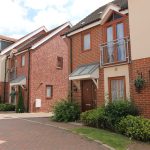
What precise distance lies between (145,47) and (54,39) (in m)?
15.5

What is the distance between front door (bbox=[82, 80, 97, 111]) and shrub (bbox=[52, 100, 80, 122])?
69 cm

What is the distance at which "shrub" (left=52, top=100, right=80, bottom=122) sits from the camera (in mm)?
14852

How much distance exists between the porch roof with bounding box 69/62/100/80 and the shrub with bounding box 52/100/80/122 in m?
1.70

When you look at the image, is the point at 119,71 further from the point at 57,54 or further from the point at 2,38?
the point at 2,38

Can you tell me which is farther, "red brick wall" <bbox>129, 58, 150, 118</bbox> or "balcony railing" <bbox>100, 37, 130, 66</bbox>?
"balcony railing" <bbox>100, 37, 130, 66</bbox>

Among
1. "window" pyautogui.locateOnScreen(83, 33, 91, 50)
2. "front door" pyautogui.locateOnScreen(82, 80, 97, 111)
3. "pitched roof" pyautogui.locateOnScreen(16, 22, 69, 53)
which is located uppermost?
"pitched roof" pyautogui.locateOnScreen(16, 22, 69, 53)

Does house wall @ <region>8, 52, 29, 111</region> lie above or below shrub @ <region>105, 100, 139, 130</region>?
above

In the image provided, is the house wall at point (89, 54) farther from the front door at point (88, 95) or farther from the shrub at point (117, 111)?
the shrub at point (117, 111)

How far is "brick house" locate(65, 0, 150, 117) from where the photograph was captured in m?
12.9

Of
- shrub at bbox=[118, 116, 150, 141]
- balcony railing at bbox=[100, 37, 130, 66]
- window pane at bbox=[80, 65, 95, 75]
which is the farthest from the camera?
window pane at bbox=[80, 65, 95, 75]

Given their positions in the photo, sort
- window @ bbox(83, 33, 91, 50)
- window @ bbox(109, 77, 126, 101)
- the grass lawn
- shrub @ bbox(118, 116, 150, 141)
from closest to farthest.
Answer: the grass lawn → shrub @ bbox(118, 116, 150, 141) → window @ bbox(109, 77, 126, 101) → window @ bbox(83, 33, 91, 50)

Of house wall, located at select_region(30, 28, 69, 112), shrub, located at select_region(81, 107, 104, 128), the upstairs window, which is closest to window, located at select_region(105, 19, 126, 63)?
the upstairs window

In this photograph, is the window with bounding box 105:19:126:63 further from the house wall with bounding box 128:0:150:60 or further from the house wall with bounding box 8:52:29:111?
the house wall with bounding box 8:52:29:111

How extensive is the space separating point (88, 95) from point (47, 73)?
993 cm
